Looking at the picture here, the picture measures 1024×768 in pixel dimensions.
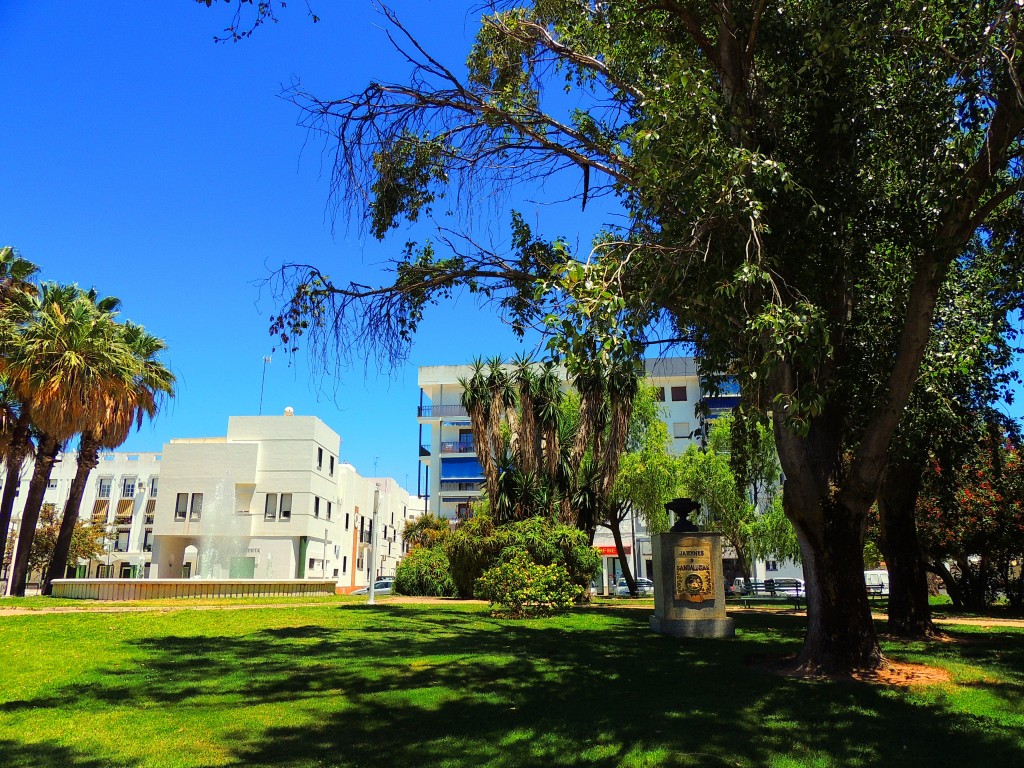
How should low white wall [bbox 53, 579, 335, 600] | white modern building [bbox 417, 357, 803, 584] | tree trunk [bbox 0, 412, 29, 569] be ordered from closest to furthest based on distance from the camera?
low white wall [bbox 53, 579, 335, 600] → tree trunk [bbox 0, 412, 29, 569] → white modern building [bbox 417, 357, 803, 584]

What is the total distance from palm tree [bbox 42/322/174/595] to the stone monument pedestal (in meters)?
19.6

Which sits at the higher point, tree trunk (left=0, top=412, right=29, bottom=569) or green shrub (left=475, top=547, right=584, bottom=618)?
tree trunk (left=0, top=412, right=29, bottom=569)

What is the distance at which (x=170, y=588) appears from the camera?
24250mm

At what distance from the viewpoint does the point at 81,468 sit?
84.3ft

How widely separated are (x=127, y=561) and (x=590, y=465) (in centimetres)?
5410

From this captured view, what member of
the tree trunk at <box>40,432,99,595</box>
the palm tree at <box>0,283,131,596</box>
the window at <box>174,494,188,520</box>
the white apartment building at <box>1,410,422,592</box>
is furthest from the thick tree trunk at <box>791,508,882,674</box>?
the window at <box>174,494,188,520</box>

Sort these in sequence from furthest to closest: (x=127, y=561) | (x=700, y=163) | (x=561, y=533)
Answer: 1. (x=127, y=561)
2. (x=561, y=533)
3. (x=700, y=163)

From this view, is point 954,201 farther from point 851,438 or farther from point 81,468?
point 81,468

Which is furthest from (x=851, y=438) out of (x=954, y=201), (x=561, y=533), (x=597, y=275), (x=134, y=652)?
(x=134, y=652)

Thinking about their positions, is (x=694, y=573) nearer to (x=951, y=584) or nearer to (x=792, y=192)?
(x=792, y=192)

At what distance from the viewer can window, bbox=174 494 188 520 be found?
4444 cm

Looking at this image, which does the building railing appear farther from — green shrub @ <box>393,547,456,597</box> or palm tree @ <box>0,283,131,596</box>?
palm tree @ <box>0,283,131,596</box>

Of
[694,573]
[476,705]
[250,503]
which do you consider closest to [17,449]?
[250,503]

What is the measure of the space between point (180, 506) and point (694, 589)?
39108mm
